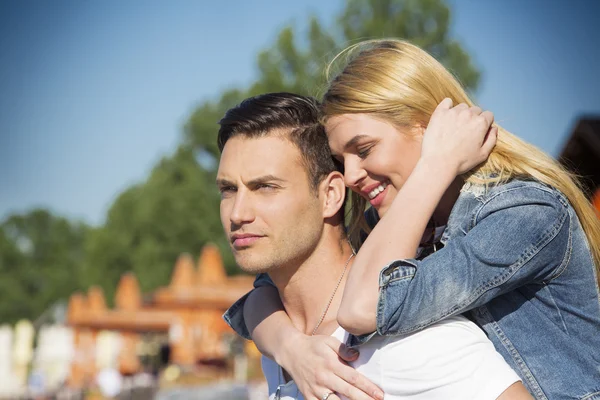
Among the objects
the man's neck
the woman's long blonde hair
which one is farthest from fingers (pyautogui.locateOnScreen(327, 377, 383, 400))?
the woman's long blonde hair

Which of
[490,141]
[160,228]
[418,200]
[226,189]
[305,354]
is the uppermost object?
[160,228]

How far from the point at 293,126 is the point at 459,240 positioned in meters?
1.02

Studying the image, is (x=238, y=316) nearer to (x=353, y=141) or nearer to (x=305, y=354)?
(x=305, y=354)

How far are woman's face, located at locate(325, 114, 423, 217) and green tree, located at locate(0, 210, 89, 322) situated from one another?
56.3 metres

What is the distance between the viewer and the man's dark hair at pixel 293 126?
322 centimetres

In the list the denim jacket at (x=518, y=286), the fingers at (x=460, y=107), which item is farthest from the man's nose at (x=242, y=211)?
the fingers at (x=460, y=107)

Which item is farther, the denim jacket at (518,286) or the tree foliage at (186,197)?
the tree foliage at (186,197)

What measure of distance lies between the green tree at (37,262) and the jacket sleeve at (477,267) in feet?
186

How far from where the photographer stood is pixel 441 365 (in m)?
2.40

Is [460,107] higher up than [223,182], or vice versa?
[223,182]

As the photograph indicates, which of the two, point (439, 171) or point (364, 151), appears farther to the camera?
point (364, 151)

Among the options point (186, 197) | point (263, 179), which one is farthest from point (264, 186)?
point (186, 197)

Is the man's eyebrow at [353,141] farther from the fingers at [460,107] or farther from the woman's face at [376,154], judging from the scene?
the fingers at [460,107]

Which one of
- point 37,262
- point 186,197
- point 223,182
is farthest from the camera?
point 37,262
